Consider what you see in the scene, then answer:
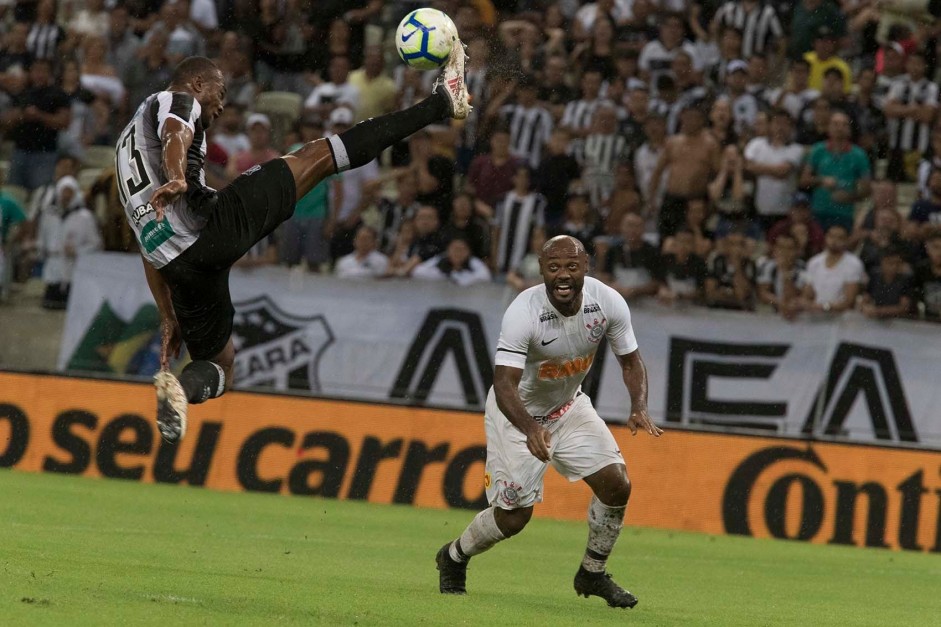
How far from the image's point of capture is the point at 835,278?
52.9 ft

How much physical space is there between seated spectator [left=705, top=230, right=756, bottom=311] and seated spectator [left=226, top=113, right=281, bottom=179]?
523 centimetres

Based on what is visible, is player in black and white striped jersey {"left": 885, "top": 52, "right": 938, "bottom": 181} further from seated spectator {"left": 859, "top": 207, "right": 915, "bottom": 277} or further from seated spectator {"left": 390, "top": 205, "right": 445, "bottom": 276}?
seated spectator {"left": 390, "top": 205, "right": 445, "bottom": 276}

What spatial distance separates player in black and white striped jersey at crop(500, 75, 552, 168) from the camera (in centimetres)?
1795

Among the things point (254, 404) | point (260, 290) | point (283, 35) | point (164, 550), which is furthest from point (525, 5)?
point (164, 550)

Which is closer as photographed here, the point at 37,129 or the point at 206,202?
the point at 206,202

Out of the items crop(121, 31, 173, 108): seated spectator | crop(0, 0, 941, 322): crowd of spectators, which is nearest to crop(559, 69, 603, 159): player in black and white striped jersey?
crop(0, 0, 941, 322): crowd of spectators

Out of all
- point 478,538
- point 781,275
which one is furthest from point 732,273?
point 478,538

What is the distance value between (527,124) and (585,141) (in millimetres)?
722

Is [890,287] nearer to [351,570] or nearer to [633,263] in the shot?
[633,263]

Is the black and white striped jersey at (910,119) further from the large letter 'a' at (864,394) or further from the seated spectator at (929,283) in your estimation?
the large letter 'a' at (864,394)

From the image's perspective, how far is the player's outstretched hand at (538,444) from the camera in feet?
28.1

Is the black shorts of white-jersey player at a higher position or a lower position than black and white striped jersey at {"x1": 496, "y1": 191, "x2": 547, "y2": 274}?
higher

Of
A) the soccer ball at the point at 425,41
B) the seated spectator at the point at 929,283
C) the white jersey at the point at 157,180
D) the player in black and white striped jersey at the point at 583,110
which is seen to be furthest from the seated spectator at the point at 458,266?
the white jersey at the point at 157,180

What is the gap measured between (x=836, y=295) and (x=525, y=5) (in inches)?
243
